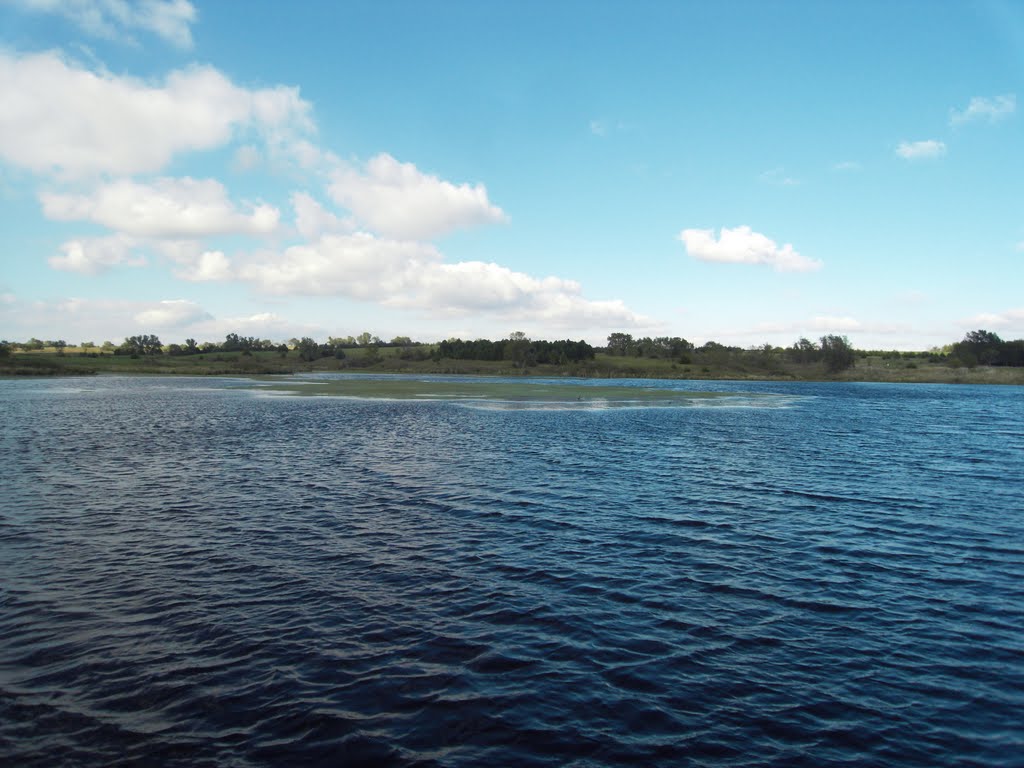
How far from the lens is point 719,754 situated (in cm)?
959

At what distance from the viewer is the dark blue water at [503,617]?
32.5ft

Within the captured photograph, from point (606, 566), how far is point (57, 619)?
14.3m

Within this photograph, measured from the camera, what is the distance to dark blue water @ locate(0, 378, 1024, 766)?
991cm

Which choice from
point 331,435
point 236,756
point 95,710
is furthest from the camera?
point 331,435

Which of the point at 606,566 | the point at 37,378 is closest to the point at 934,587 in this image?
the point at 606,566

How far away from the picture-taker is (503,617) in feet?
47.6

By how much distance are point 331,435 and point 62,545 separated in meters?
29.2

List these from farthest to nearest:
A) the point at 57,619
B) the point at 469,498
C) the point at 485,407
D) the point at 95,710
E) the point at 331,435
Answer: the point at 485,407 < the point at 331,435 < the point at 469,498 < the point at 57,619 < the point at 95,710

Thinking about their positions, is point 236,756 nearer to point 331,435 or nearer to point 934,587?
point 934,587

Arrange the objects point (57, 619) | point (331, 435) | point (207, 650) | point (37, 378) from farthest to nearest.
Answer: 1. point (37, 378)
2. point (331, 435)
3. point (57, 619)
4. point (207, 650)

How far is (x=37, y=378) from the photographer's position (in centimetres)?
14162

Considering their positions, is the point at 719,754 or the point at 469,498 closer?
the point at 719,754

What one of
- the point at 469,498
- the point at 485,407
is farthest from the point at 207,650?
the point at 485,407

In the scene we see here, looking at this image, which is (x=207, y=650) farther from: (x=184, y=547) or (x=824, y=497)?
(x=824, y=497)
